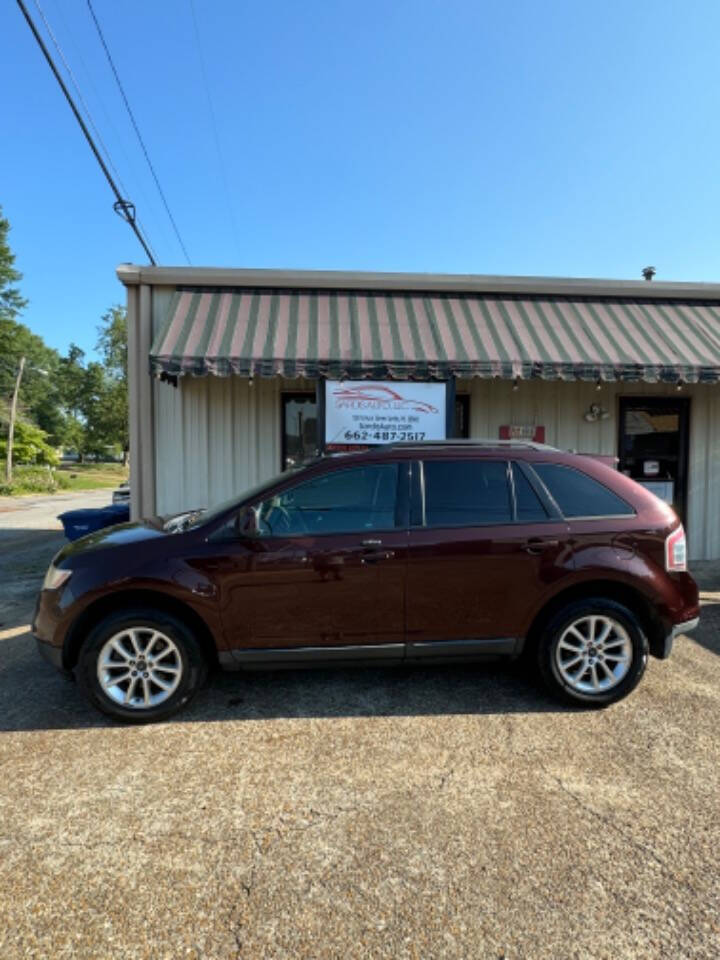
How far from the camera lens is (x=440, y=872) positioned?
2.16 m

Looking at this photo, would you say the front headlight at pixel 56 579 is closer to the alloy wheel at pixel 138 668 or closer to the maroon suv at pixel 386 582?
the maroon suv at pixel 386 582

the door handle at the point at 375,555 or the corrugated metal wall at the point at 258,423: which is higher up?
the corrugated metal wall at the point at 258,423

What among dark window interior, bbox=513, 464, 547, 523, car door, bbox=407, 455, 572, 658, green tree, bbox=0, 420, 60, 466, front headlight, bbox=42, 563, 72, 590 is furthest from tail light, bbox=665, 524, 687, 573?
green tree, bbox=0, 420, 60, 466

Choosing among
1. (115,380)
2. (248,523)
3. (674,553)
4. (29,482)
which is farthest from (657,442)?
(115,380)

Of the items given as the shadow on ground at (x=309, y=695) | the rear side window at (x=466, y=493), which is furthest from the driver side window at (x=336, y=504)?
the shadow on ground at (x=309, y=695)

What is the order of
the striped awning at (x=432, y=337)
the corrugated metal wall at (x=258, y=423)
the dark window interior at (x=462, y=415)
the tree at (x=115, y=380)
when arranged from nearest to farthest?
the striped awning at (x=432, y=337), the corrugated metal wall at (x=258, y=423), the dark window interior at (x=462, y=415), the tree at (x=115, y=380)

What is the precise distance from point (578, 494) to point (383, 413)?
3.03 metres

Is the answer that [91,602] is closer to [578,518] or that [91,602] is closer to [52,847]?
[52,847]

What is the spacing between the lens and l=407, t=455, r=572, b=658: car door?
340 centimetres

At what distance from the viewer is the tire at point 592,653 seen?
3.47 m

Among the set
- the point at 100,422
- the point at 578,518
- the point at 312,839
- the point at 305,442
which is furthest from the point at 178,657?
the point at 100,422

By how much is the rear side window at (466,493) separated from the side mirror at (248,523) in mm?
1121

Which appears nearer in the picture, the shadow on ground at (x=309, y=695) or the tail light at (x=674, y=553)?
the shadow on ground at (x=309, y=695)

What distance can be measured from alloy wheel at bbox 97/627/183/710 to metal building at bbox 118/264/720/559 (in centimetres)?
336
